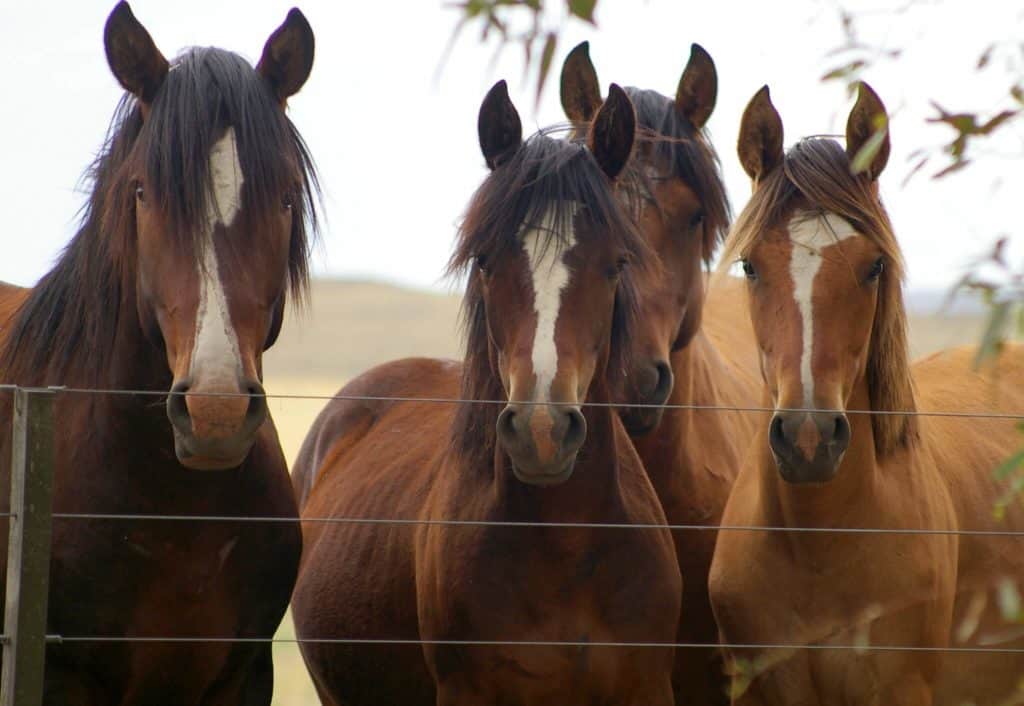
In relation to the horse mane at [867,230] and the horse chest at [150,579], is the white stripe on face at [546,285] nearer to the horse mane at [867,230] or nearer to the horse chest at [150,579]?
the horse mane at [867,230]

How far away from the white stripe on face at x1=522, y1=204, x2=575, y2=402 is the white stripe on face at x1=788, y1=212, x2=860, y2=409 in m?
0.67

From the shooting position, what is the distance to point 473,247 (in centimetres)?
378

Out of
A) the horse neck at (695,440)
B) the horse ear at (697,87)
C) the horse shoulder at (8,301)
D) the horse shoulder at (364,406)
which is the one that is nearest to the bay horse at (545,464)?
the horse neck at (695,440)

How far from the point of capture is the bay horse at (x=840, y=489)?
3748mm

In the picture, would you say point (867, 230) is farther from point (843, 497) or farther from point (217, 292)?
point (217, 292)

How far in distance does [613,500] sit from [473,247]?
81cm

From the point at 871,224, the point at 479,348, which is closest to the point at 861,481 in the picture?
the point at 871,224

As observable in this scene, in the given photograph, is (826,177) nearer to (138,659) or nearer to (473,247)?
(473,247)

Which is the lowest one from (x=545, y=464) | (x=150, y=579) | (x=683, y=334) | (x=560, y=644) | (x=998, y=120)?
(x=560, y=644)

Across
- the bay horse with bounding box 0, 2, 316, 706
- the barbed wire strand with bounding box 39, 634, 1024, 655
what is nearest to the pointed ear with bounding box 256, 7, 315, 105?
the bay horse with bounding box 0, 2, 316, 706

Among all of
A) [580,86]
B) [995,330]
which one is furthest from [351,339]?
[995,330]

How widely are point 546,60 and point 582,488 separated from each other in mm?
2140

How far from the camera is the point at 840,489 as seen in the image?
3.95 metres

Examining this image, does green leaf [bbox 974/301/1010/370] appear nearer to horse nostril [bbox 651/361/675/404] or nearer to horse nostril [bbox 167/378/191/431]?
horse nostril [bbox 167/378/191/431]
